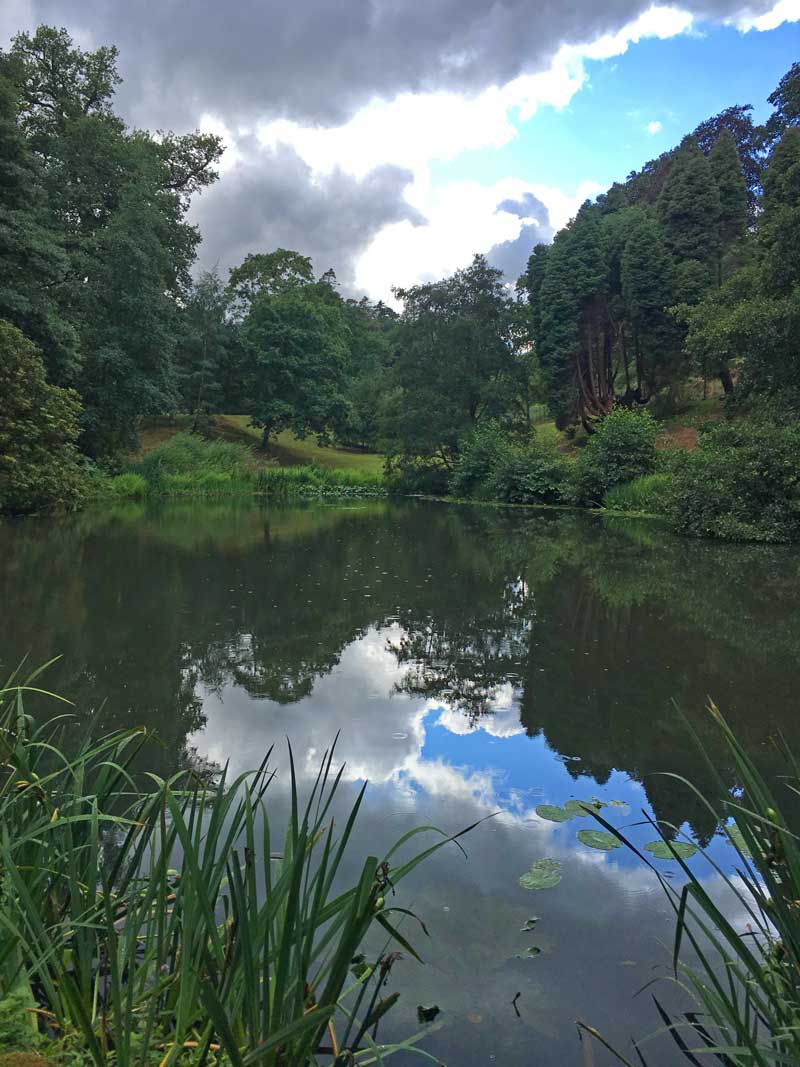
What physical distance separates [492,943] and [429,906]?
0.91 feet

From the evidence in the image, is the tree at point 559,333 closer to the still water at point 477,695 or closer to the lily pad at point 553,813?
the still water at point 477,695

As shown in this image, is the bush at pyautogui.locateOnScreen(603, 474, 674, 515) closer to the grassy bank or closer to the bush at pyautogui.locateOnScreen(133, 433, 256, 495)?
the grassy bank

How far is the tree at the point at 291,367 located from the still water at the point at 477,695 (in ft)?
76.4


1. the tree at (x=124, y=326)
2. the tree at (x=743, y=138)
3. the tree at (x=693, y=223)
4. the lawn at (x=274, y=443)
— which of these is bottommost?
the lawn at (x=274, y=443)

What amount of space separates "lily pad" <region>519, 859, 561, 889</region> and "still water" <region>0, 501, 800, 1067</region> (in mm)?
40

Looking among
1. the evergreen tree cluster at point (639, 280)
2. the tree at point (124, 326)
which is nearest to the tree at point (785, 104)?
the evergreen tree cluster at point (639, 280)

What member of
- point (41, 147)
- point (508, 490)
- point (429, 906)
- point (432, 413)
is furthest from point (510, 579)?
point (41, 147)

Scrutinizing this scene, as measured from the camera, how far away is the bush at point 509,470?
72.5 ft

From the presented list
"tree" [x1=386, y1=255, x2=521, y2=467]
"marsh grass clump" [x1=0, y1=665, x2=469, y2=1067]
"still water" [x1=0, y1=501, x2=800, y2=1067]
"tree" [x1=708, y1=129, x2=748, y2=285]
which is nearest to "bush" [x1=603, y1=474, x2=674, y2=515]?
"still water" [x1=0, y1=501, x2=800, y2=1067]

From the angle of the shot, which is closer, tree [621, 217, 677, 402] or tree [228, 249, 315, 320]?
tree [621, 217, 677, 402]

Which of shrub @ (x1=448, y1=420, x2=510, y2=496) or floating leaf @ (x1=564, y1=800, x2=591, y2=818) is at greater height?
shrub @ (x1=448, y1=420, x2=510, y2=496)

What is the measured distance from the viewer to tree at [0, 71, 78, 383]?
1656 cm

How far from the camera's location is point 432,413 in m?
27.2

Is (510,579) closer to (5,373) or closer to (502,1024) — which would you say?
(502,1024)
